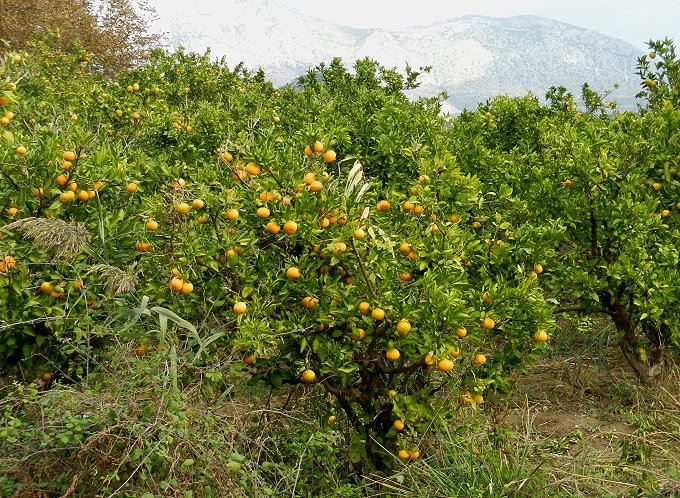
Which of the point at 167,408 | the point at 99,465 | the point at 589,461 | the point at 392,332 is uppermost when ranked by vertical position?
the point at 392,332

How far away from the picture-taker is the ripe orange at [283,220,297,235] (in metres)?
2.61

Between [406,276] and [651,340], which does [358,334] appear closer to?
[406,276]

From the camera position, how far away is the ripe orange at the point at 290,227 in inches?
103

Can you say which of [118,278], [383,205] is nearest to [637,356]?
[383,205]

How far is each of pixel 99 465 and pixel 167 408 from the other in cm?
33

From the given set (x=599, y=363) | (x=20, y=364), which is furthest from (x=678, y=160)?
(x=20, y=364)

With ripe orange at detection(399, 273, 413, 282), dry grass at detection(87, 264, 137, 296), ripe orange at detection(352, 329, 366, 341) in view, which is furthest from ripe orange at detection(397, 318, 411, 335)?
dry grass at detection(87, 264, 137, 296)

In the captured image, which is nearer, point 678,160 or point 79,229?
point 79,229

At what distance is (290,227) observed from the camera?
262 centimetres

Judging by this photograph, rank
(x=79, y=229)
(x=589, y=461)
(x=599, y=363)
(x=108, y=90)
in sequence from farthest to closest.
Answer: (x=108, y=90) → (x=599, y=363) → (x=589, y=461) → (x=79, y=229)

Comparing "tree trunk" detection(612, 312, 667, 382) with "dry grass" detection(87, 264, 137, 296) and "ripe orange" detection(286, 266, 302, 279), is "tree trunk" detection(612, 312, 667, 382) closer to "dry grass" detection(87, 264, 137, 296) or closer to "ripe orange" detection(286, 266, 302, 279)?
"ripe orange" detection(286, 266, 302, 279)

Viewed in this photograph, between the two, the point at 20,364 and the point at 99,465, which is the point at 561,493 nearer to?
the point at 99,465

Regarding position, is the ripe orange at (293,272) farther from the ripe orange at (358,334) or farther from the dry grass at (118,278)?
the dry grass at (118,278)

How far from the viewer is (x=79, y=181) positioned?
3361 millimetres
